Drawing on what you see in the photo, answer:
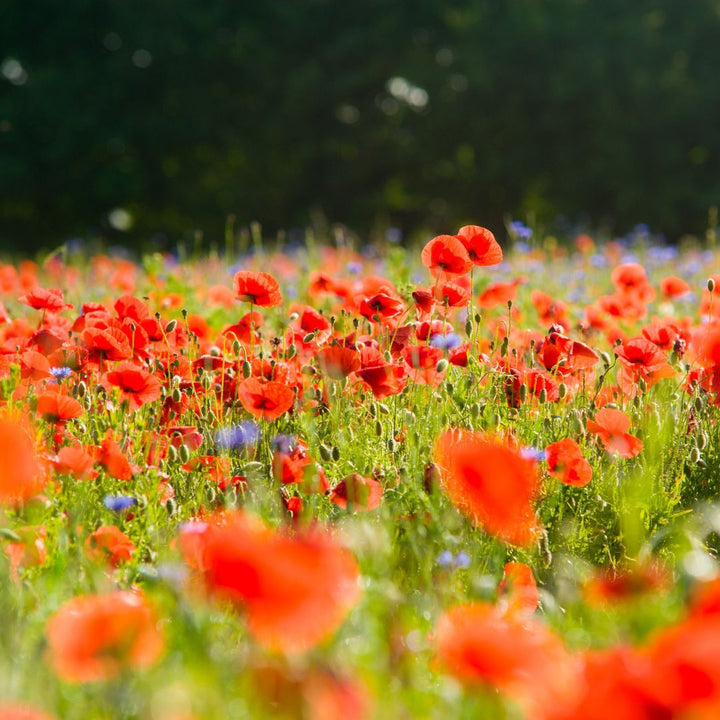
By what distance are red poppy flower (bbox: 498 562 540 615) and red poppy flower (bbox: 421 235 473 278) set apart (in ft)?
2.76

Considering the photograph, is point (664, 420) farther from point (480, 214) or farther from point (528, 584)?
point (480, 214)

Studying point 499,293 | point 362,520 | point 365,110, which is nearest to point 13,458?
point 362,520

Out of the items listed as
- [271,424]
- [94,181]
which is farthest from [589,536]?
[94,181]

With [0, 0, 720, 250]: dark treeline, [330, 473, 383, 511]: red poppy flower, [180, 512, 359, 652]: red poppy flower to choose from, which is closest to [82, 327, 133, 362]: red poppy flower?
[330, 473, 383, 511]: red poppy flower

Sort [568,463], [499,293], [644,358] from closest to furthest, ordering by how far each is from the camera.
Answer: [568,463] < [644,358] < [499,293]

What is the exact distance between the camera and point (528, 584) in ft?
5.69

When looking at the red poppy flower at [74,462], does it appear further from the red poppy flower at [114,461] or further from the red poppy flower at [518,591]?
the red poppy flower at [518,591]

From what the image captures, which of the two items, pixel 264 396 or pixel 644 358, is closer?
pixel 264 396

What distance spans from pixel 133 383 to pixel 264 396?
13.0 inches

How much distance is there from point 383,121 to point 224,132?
2096mm

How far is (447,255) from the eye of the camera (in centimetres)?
236

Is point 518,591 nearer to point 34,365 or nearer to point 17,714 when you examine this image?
point 17,714

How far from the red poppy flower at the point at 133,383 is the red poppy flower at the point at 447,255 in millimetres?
717

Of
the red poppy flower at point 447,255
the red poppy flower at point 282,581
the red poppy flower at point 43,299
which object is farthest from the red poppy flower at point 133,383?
the red poppy flower at point 282,581
